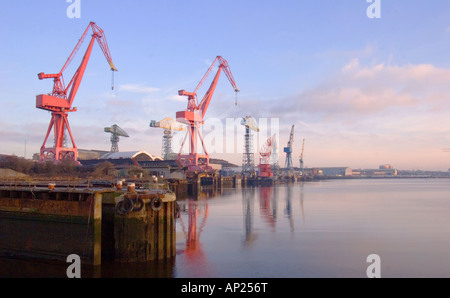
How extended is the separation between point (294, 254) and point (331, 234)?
26.7ft

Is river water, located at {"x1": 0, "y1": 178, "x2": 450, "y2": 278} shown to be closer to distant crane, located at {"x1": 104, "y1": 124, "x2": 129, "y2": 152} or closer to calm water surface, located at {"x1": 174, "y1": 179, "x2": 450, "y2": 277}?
A: calm water surface, located at {"x1": 174, "y1": 179, "x2": 450, "y2": 277}

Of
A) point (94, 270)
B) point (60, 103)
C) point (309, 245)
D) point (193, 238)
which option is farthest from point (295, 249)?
point (60, 103)

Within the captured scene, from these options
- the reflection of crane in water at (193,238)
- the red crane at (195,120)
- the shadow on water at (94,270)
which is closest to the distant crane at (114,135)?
the red crane at (195,120)

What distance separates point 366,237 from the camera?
28.0 m

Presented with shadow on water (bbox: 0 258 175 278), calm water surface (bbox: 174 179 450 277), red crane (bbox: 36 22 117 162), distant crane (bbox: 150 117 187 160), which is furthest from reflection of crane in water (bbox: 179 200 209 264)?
distant crane (bbox: 150 117 187 160)

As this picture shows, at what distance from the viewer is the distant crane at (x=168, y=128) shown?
127938 millimetres

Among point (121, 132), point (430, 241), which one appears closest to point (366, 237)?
point (430, 241)

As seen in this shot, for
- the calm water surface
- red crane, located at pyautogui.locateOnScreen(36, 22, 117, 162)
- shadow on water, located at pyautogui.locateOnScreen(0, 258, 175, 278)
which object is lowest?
the calm water surface

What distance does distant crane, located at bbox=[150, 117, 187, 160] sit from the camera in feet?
420

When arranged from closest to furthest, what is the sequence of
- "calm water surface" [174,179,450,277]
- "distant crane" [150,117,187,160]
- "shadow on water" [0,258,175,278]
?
1. "shadow on water" [0,258,175,278]
2. "calm water surface" [174,179,450,277]
3. "distant crane" [150,117,187,160]

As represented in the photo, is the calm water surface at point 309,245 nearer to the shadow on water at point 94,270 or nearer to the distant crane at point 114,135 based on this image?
the shadow on water at point 94,270
